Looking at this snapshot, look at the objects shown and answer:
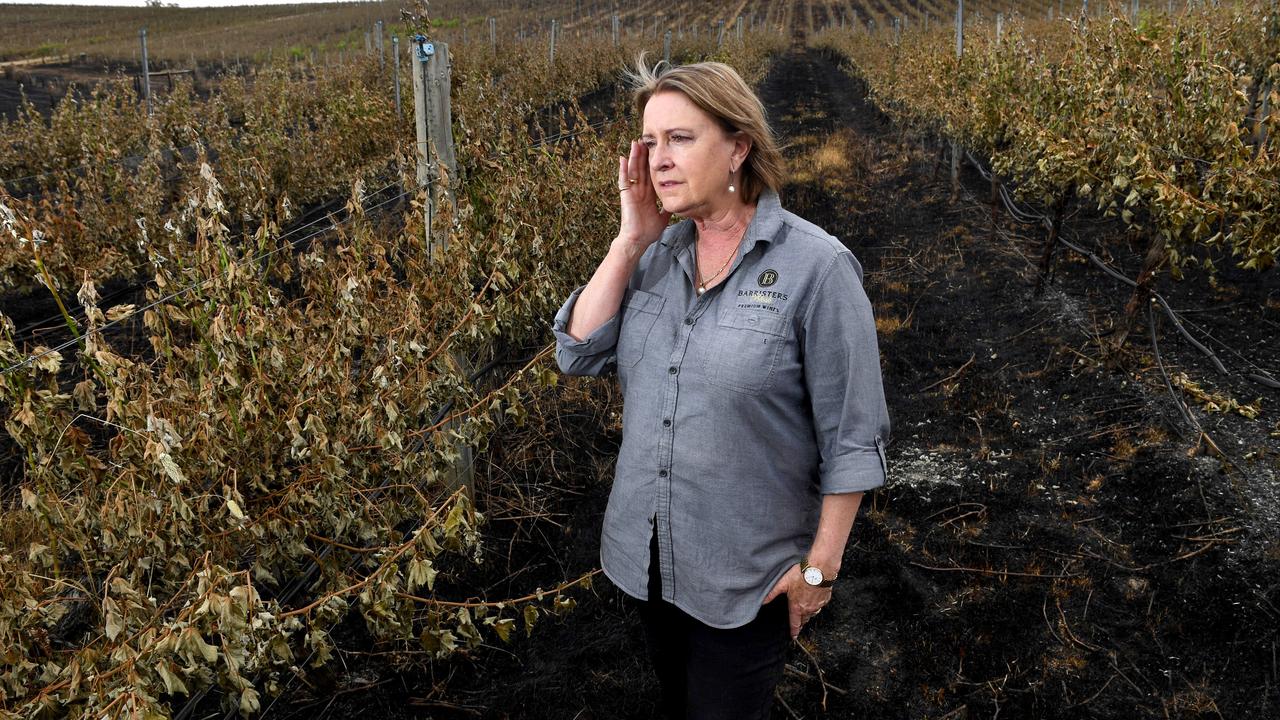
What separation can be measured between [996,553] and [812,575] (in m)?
2.74

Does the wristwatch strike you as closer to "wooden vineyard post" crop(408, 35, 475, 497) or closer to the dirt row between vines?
the dirt row between vines

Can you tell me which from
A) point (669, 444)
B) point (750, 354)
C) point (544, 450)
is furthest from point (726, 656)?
point (544, 450)

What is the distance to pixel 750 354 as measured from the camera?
1.76 metres

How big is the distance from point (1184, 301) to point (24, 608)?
25.2 feet

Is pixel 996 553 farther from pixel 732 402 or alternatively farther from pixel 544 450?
pixel 732 402

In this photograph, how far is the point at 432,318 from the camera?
3.26 metres

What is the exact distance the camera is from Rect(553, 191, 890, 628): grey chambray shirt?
1.73m

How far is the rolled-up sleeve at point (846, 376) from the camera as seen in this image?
5.62 feet

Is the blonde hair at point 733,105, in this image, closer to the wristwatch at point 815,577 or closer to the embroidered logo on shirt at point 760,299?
the embroidered logo on shirt at point 760,299

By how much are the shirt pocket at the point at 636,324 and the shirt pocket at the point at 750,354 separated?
23 centimetres

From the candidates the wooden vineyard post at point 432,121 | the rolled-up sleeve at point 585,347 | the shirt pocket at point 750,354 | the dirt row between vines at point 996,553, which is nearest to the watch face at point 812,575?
the shirt pocket at point 750,354

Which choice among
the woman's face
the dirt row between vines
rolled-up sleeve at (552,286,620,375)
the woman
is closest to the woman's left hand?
the woman

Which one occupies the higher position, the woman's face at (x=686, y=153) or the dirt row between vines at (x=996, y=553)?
the woman's face at (x=686, y=153)

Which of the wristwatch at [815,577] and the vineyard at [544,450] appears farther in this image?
the vineyard at [544,450]
